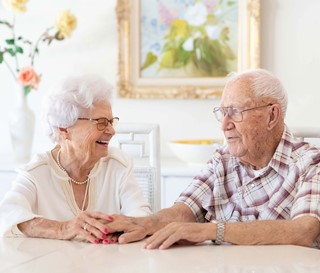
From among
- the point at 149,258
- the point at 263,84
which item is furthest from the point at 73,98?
the point at 149,258

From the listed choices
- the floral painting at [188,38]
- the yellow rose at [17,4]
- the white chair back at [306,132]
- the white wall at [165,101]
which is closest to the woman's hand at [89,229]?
the white chair back at [306,132]

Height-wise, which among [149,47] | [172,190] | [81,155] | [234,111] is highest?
[149,47]

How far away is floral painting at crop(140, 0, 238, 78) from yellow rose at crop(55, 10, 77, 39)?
0.40 m

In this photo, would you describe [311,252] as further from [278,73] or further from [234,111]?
[278,73]

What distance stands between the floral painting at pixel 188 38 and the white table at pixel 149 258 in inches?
82.8

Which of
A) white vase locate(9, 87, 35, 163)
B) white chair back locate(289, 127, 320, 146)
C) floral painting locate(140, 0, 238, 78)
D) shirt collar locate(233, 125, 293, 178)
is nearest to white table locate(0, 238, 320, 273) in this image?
shirt collar locate(233, 125, 293, 178)

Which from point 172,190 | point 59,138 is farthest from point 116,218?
point 172,190

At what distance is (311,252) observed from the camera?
81.0 inches

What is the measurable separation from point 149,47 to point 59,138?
162 cm

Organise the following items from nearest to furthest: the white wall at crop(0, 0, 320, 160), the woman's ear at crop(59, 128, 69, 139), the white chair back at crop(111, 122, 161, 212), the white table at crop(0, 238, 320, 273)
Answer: the white table at crop(0, 238, 320, 273) < the woman's ear at crop(59, 128, 69, 139) < the white chair back at crop(111, 122, 161, 212) < the white wall at crop(0, 0, 320, 160)

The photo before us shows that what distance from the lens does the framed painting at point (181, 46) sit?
414 cm

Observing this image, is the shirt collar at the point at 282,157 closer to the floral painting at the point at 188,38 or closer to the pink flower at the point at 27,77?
the floral painting at the point at 188,38

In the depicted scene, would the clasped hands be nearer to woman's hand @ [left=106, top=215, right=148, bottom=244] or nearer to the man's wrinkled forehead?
woman's hand @ [left=106, top=215, right=148, bottom=244]

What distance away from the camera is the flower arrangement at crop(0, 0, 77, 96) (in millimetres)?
4184
